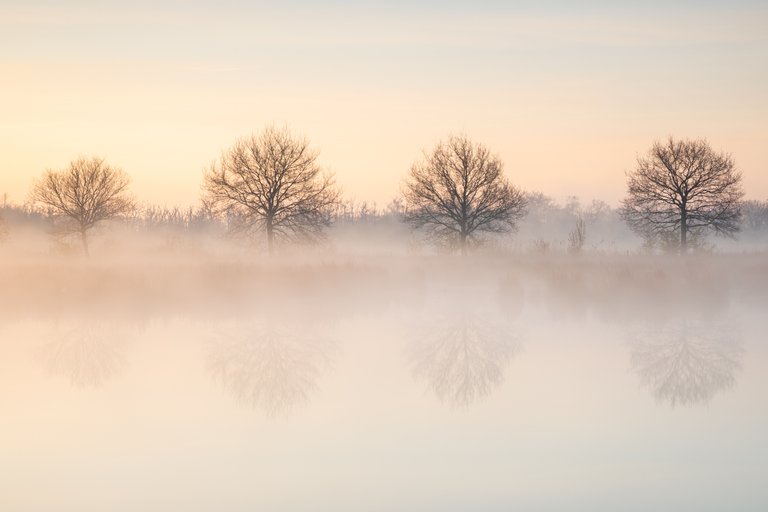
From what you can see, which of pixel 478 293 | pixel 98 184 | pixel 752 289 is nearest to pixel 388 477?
pixel 478 293

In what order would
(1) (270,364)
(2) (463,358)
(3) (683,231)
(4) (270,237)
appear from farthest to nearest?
(3) (683,231)
(4) (270,237)
(2) (463,358)
(1) (270,364)

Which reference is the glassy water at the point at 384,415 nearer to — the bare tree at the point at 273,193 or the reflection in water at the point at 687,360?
the reflection in water at the point at 687,360

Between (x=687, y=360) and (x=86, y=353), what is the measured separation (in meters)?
15.3

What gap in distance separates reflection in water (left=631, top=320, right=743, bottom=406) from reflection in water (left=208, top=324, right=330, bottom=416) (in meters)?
7.08

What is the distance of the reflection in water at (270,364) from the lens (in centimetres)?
1580

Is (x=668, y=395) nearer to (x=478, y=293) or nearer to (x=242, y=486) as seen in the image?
(x=242, y=486)

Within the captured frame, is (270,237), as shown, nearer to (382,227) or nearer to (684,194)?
(684,194)

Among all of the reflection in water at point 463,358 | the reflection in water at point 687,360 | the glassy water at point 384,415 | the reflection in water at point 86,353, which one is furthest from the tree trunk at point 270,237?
the reflection in water at point 687,360

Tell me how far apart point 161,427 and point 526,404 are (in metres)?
6.43

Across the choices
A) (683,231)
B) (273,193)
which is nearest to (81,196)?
(273,193)

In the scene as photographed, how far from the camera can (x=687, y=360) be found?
787 inches

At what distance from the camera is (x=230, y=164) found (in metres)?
54.2

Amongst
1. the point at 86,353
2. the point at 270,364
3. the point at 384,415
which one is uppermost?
the point at 86,353

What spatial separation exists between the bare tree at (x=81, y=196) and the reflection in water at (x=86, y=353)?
3892 cm
